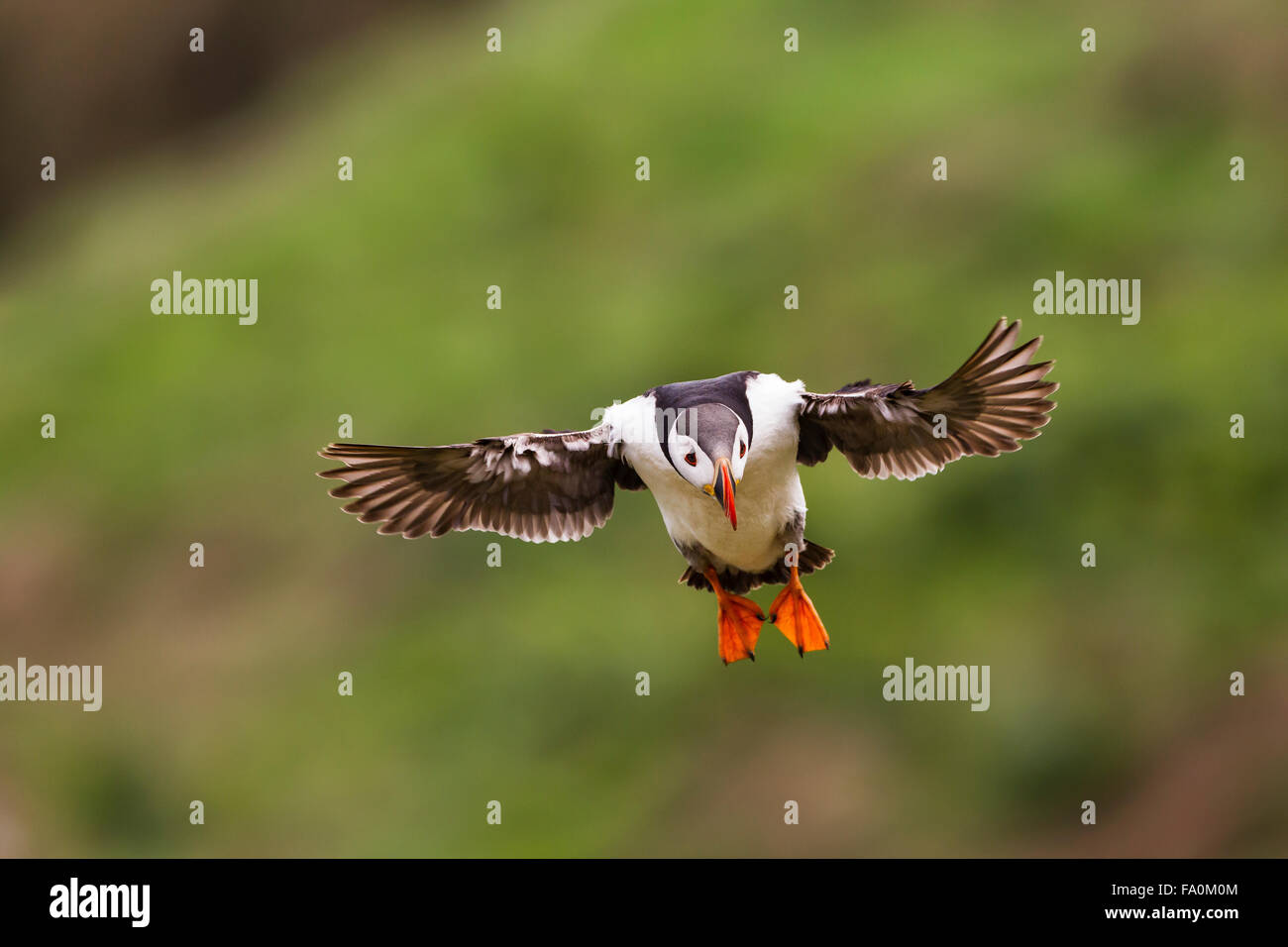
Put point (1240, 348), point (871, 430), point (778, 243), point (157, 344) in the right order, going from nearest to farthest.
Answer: point (871, 430)
point (1240, 348)
point (778, 243)
point (157, 344)

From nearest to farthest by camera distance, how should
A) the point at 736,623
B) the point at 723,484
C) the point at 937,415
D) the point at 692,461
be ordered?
1. the point at 723,484
2. the point at 692,461
3. the point at 937,415
4. the point at 736,623

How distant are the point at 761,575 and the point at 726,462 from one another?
1973 mm

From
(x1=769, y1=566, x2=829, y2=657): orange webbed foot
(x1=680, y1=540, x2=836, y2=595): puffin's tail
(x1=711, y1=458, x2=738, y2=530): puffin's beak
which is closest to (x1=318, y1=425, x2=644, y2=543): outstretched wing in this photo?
(x1=680, y1=540, x2=836, y2=595): puffin's tail

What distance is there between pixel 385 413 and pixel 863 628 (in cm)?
817

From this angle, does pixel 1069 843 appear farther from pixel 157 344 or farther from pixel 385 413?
pixel 157 344

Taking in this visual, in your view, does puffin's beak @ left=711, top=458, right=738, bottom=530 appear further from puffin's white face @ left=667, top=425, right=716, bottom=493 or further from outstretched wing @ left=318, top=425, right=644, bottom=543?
outstretched wing @ left=318, top=425, right=644, bottom=543

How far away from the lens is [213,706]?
1961cm

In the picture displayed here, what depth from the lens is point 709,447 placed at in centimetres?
660

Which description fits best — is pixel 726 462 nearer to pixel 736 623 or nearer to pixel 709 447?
pixel 709 447

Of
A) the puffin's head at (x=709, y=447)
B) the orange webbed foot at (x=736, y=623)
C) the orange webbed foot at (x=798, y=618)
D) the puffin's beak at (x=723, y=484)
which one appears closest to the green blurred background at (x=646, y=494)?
the orange webbed foot at (x=798, y=618)

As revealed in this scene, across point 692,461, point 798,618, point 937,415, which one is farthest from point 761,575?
point 692,461

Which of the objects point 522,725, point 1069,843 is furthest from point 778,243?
point 1069,843

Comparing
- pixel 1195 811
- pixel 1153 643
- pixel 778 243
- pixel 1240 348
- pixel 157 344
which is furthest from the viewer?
pixel 157 344

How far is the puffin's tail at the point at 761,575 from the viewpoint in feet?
27.4
